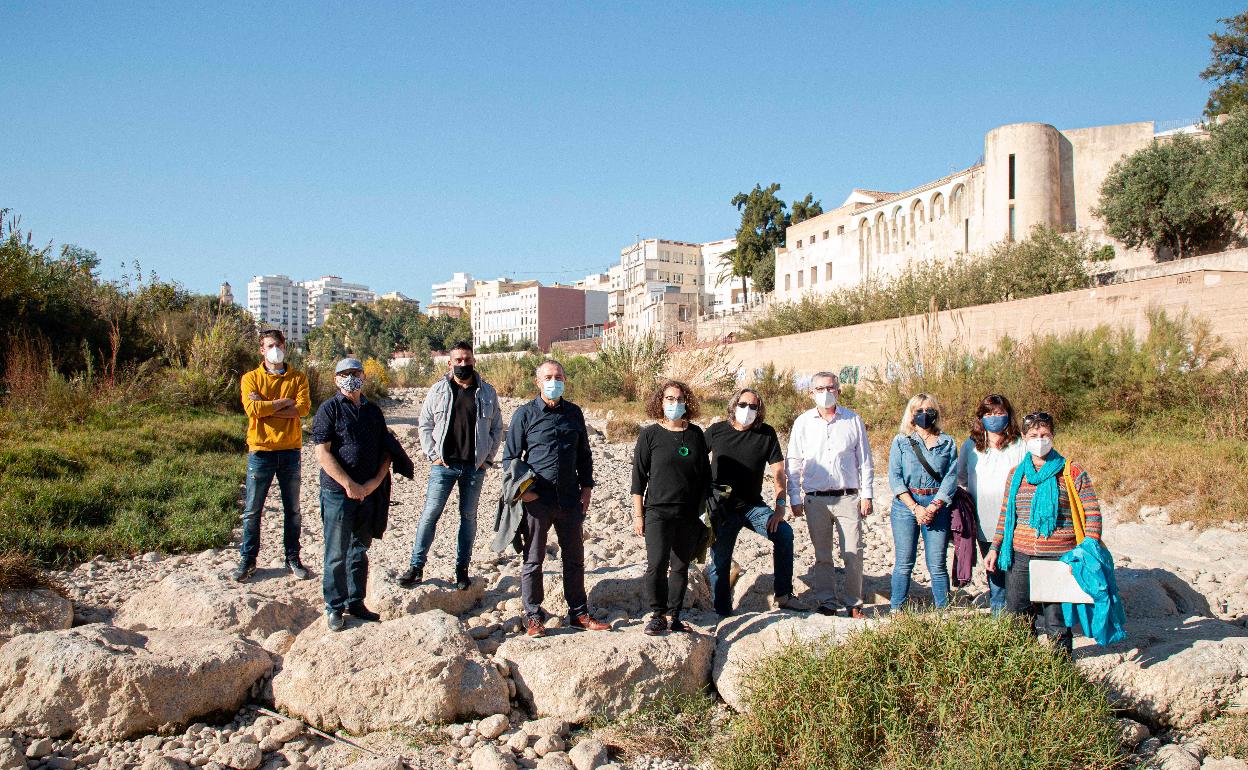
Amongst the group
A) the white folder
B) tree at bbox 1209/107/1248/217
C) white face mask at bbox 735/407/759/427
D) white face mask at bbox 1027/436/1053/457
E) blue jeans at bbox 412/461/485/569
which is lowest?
the white folder

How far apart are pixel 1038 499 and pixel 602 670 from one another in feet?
8.35

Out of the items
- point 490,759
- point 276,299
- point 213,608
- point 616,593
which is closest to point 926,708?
point 490,759

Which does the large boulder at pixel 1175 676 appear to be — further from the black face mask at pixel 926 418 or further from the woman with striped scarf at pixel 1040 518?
the black face mask at pixel 926 418

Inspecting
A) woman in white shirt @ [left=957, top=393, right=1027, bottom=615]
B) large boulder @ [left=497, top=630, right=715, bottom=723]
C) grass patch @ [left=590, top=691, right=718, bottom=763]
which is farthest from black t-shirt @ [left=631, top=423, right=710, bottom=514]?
woman in white shirt @ [left=957, top=393, right=1027, bottom=615]

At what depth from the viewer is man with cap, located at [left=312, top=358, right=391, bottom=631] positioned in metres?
5.00

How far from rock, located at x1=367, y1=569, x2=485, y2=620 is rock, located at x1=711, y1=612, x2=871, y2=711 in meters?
1.78

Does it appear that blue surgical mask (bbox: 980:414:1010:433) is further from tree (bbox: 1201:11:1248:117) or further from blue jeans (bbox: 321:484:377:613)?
tree (bbox: 1201:11:1248:117)

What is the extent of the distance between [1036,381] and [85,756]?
39.3 ft

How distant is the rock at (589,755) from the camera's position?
158 inches

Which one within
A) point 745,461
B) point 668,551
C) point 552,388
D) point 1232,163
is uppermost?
point 1232,163

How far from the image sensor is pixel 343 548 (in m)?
5.06

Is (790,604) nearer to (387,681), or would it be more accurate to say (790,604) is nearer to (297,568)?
(387,681)

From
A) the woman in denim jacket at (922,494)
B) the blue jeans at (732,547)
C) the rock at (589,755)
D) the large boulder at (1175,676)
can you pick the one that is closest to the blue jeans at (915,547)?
the woman in denim jacket at (922,494)

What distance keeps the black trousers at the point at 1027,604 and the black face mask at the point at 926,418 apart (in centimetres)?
96
